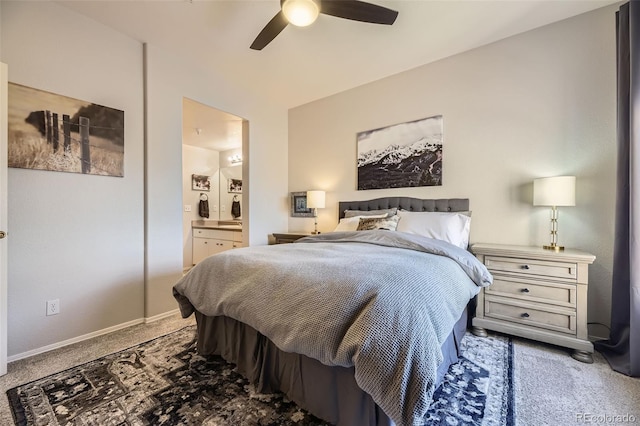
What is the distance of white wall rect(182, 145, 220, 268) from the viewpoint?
5.02m

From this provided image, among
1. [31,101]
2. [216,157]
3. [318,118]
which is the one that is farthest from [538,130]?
[216,157]

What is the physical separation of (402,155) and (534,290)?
1767 millimetres

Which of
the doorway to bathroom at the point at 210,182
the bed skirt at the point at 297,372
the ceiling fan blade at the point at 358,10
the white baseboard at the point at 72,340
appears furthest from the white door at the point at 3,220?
the doorway to bathroom at the point at 210,182

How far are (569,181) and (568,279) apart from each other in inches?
28.7

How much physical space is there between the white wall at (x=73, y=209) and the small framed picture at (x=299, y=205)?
2049 millimetres

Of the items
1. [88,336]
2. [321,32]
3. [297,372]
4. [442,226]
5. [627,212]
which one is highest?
[321,32]

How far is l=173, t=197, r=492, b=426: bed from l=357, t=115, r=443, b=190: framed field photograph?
46.8 inches

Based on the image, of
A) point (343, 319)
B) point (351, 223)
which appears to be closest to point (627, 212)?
point (351, 223)

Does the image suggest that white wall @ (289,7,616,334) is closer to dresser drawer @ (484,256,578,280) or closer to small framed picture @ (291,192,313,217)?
dresser drawer @ (484,256,578,280)

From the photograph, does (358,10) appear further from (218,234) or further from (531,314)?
(218,234)

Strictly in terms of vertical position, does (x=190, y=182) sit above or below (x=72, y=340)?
above

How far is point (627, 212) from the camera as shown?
6.08 ft

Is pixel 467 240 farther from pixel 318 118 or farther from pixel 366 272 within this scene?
pixel 318 118

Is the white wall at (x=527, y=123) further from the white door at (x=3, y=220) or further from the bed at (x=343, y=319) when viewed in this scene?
the white door at (x=3, y=220)
